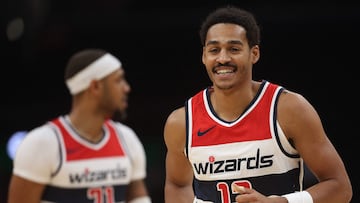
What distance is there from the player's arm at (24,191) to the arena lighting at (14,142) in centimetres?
476

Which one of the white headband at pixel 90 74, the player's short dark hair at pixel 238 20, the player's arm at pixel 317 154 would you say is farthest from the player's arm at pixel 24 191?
the player's arm at pixel 317 154

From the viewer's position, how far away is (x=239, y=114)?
4.07 metres

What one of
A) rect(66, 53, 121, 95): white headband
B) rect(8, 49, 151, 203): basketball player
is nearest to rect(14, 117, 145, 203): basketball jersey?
rect(8, 49, 151, 203): basketball player

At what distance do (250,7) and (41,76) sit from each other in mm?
2913

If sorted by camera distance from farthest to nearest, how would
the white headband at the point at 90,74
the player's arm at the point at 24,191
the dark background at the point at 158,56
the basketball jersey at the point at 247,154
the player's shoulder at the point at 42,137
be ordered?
the dark background at the point at 158,56 < the white headband at the point at 90,74 < the player's shoulder at the point at 42,137 < the player's arm at the point at 24,191 < the basketball jersey at the point at 247,154

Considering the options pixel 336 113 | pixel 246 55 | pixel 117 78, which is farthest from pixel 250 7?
pixel 246 55

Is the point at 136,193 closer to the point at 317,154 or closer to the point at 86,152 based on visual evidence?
the point at 86,152

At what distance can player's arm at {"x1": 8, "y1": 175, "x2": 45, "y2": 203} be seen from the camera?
5.17 m

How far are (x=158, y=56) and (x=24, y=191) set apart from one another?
5025 mm

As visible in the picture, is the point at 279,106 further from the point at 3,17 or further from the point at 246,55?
the point at 3,17

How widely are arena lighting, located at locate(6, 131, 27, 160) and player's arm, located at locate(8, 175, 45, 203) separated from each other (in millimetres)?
4758

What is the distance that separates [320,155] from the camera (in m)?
3.81

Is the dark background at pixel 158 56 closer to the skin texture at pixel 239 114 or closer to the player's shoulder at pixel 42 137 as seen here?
the player's shoulder at pixel 42 137

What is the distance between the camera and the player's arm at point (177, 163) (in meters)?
4.18
